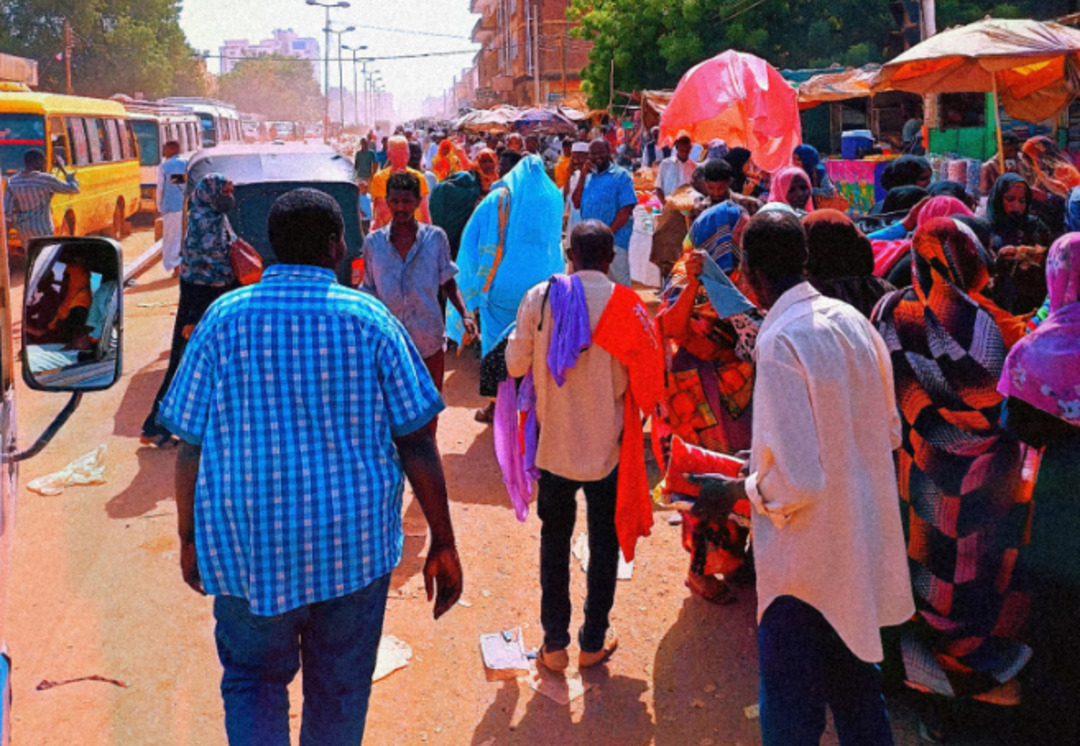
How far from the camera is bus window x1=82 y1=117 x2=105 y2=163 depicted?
17.7 m

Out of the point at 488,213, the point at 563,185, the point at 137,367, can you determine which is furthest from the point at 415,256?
the point at 563,185

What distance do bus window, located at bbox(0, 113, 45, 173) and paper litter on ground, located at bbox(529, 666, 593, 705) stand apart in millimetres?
14219

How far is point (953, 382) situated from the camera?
10.4 feet

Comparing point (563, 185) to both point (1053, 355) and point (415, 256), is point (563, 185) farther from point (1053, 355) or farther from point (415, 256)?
point (1053, 355)

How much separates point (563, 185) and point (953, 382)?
9770 millimetres

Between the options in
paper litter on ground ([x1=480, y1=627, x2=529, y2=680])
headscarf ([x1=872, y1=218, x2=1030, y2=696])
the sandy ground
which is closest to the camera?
headscarf ([x1=872, y1=218, x2=1030, y2=696])

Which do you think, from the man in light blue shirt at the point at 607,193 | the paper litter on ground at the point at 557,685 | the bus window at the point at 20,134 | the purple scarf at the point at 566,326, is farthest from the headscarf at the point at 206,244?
the bus window at the point at 20,134

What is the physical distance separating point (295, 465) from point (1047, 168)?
6.19m


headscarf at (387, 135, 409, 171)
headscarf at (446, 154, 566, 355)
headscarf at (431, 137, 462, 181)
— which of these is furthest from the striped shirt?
headscarf at (446, 154, 566, 355)

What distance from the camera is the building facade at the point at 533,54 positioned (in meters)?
46.5

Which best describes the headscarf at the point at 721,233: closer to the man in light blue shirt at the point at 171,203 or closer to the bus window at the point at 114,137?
the man in light blue shirt at the point at 171,203

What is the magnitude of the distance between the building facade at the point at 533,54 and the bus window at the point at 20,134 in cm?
2165

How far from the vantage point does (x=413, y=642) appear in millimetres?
4301

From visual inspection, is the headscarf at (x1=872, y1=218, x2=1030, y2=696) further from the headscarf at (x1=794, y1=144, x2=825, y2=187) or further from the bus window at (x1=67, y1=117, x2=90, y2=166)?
the bus window at (x1=67, y1=117, x2=90, y2=166)
